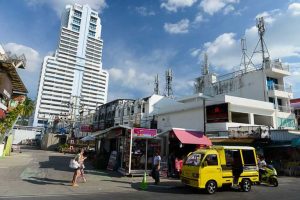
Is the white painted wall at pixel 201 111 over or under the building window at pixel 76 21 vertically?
under

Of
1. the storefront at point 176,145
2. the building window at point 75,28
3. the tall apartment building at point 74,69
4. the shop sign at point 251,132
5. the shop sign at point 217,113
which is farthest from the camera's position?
the building window at point 75,28

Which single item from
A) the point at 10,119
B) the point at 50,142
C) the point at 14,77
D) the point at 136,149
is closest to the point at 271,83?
the point at 136,149

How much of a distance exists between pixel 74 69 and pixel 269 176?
449 ft

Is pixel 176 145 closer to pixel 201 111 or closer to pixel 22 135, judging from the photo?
pixel 201 111

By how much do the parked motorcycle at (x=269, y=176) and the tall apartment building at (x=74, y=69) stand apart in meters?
115

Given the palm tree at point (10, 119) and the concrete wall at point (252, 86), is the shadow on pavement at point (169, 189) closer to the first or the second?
the palm tree at point (10, 119)

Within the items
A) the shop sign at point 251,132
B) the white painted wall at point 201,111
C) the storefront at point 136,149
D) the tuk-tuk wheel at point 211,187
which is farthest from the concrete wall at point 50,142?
the tuk-tuk wheel at point 211,187

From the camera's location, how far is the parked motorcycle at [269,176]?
50.2 feet

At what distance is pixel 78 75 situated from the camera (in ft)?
472

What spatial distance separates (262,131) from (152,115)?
2095cm

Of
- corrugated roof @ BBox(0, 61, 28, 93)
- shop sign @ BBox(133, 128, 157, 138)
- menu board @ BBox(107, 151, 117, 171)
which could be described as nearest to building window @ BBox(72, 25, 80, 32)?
corrugated roof @ BBox(0, 61, 28, 93)

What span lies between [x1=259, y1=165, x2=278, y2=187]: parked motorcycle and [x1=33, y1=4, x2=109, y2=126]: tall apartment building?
115374 millimetres

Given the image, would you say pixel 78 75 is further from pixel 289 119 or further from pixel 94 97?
pixel 289 119

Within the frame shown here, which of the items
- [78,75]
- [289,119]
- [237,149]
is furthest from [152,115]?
[78,75]
